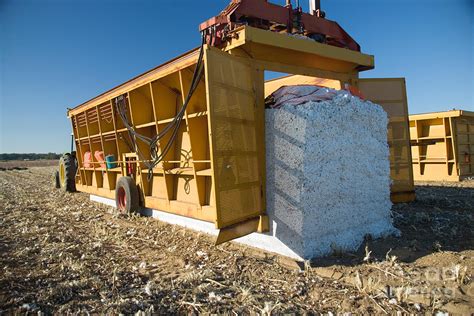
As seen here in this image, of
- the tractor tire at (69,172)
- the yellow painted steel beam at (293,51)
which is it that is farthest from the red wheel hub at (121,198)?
the tractor tire at (69,172)

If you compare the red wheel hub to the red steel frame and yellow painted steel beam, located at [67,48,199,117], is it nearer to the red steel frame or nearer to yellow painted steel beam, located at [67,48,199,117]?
yellow painted steel beam, located at [67,48,199,117]

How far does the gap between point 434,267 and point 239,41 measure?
319 cm

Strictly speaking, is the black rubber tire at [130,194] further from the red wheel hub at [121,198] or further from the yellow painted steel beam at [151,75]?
the yellow painted steel beam at [151,75]

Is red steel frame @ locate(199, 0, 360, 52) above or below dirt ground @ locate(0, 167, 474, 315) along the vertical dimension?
above

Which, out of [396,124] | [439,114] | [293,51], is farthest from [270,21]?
[439,114]

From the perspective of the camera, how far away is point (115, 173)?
7.79 metres

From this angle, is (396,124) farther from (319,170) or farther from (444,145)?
(444,145)

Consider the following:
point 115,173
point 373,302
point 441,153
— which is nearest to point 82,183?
point 115,173

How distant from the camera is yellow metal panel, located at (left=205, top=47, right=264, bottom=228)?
3572 millimetres

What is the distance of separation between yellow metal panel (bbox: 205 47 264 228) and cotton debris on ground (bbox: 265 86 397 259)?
0.26 m

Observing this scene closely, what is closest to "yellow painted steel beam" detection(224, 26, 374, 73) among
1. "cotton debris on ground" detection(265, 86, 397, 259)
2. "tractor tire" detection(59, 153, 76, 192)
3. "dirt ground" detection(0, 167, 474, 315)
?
"cotton debris on ground" detection(265, 86, 397, 259)

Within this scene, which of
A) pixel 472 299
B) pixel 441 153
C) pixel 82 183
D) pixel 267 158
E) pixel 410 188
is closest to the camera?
pixel 472 299

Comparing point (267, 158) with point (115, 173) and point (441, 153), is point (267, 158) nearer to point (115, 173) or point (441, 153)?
point (115, 173)

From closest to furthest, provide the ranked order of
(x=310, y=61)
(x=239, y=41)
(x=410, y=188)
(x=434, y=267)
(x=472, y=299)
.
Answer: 1. (x=472, y=299)
2. (x=434, y=267)
3. (x=239, y=41)
4. (x=310, y=61)
5. (x=410, y=188)
